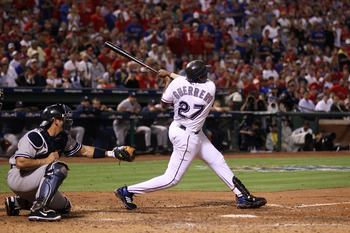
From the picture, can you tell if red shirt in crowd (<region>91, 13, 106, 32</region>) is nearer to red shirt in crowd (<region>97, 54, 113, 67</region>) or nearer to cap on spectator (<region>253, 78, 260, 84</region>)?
red shirt in crowd (<region>97, 54, 113, 67</region>)

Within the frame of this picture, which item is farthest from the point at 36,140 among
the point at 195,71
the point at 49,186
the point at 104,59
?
the point at 104,59

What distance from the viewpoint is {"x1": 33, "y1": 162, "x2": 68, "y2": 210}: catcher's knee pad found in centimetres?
569

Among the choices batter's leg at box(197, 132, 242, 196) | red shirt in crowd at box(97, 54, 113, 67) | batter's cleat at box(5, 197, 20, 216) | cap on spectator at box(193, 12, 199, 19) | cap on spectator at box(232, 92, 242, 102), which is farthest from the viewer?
cap on spectator at box(193, 12, 199, 19)

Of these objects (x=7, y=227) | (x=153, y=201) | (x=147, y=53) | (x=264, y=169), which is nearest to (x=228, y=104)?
(x=147, y=53)

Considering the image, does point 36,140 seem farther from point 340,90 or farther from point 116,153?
point 340,90

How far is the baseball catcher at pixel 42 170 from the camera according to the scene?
5715 mm

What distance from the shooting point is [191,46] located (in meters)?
19.6

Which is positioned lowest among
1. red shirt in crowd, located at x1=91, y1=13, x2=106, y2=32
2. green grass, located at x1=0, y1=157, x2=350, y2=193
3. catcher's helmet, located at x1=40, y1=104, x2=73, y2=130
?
green grass, located at x1=0, y1=157, x2=350, y2=193

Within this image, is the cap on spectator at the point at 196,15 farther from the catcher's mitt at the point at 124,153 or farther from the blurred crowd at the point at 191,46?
the catcher's mitt at the point at 124,153

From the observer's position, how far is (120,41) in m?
17.8

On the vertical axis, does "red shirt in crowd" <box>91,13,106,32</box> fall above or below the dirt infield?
above

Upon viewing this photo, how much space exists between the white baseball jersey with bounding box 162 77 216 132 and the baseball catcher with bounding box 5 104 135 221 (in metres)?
1.28

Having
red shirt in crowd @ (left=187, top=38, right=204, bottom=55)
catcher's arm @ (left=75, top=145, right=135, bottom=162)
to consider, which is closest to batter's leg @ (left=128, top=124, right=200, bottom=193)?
catcher's arm @ (left=75, top=145, right=135, bottom=162)

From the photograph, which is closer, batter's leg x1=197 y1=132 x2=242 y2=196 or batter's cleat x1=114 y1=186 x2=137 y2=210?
batter's cleat x1=114 y1=186 x2=137 y2=210
